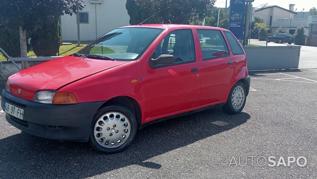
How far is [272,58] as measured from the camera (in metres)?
12.6

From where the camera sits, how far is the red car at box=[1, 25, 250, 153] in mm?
3551

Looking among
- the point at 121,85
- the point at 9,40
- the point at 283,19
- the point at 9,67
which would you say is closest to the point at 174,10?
the point at 9,40

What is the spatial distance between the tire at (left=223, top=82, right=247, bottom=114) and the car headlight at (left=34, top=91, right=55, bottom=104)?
328 cm

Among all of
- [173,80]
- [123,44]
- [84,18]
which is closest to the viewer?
[173,80]

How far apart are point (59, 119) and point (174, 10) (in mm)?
10489

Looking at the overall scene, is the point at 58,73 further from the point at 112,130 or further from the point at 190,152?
the point at 190,152

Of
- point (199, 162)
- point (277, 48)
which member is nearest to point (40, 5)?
point (199, 162)

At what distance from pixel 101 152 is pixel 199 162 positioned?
1208 millimetres

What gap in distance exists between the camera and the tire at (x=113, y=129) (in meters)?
3.84

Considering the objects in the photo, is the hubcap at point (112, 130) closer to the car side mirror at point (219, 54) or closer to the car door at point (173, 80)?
the car door at point (173, 80)

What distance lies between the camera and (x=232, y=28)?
42.9ft

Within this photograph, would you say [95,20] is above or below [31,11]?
above

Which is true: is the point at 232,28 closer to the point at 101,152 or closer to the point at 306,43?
the point at 101,152

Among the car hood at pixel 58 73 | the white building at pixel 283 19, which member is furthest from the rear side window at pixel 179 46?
the white building at pixel 283 19
